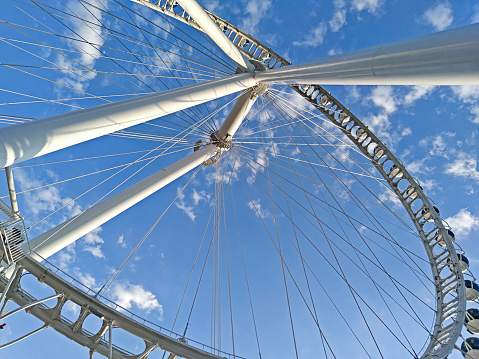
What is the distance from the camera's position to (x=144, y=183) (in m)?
15.2

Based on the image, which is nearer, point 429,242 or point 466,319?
point 466,319

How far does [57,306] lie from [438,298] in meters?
20.6

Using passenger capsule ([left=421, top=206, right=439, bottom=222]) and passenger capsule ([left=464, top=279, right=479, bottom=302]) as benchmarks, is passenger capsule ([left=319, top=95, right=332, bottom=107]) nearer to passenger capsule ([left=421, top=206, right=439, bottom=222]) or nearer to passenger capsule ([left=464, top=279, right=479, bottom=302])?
passenger capsule ([left=421, top=206, right=439, bottom=222])

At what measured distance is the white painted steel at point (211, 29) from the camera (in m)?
11.0

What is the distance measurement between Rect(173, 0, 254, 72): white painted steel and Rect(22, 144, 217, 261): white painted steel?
581 centimetres

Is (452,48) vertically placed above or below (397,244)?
below

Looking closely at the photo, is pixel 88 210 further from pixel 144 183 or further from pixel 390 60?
pixel 390 60

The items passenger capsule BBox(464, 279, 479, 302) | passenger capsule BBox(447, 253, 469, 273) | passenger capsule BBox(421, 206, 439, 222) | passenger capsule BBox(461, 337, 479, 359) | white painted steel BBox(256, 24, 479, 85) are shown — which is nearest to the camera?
white painted steel BBox(256, 24, 479, 85)

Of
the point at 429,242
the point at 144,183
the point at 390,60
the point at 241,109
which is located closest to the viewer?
the point at 390,60

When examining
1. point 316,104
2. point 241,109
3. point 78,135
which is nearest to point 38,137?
point 78,135

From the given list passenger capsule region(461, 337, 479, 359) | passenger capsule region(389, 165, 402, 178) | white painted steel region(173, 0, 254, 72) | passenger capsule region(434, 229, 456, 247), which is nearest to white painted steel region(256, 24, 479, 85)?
white painted steel region(173, 0, 254, 72)

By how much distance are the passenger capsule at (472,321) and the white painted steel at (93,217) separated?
16766 mm

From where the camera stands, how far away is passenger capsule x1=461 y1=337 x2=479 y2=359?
15.9 m

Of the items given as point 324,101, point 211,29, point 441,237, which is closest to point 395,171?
point 441,237
